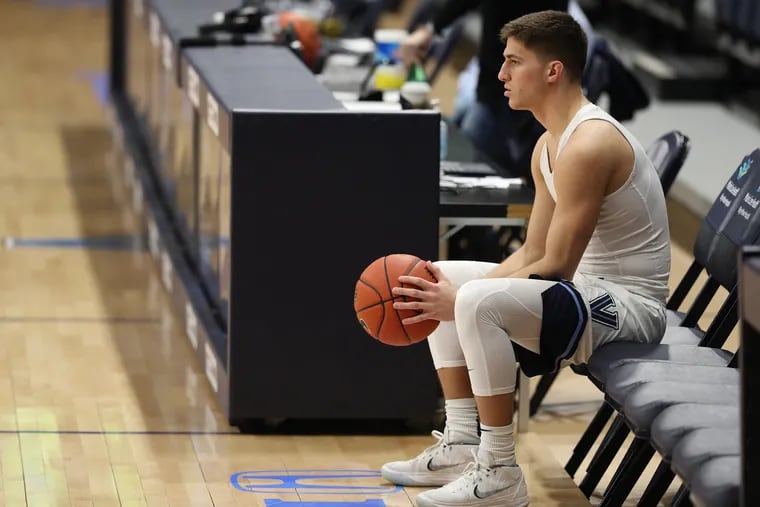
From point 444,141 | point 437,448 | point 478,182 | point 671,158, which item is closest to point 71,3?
point 444,141

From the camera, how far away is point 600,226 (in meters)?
3.77

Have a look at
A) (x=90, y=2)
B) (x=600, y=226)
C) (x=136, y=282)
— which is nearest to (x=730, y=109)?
(x=136, y=282)

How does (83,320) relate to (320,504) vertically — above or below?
below

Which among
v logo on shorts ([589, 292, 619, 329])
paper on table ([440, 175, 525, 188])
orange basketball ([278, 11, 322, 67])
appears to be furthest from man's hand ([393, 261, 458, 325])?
orange basketball ([278, 11, 322, 67])

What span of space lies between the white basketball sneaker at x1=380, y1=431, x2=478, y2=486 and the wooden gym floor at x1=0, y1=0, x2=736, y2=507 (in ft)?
0.15

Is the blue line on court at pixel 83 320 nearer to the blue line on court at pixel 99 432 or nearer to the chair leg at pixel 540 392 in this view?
the blue line on court at pixel 99 432

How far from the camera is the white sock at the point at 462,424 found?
4.07m

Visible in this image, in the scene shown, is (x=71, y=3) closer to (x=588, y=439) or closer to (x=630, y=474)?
(x=588, y=439)

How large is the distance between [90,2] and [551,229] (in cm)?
1186

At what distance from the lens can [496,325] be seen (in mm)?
3672

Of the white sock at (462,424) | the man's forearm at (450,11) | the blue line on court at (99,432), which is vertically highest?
the man's forearm at (450,11)

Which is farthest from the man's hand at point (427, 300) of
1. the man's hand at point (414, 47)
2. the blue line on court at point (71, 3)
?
the blue line on court at point (71, 3)

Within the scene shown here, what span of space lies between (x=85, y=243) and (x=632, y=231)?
3.74 metres

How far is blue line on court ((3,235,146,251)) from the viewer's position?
6.86m
